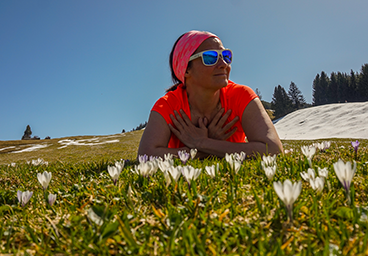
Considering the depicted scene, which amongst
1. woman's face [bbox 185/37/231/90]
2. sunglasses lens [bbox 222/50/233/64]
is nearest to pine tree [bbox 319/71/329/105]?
sunglasses lens [bbox 222/50/233/64]

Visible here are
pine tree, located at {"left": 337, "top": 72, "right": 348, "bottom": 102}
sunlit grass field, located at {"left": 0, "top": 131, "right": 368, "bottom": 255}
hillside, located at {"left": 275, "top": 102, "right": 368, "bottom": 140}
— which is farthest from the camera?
pine tree, located at {"left": 337, "top": 72, "right": 348, "bottom": 102}

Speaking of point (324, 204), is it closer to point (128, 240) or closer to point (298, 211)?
point (298, 211)

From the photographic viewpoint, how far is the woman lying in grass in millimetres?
4086

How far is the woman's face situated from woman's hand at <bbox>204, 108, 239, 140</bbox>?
589 mm

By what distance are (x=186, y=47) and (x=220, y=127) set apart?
6.03 ft

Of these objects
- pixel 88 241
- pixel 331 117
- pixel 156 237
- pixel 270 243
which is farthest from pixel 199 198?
pixel 331 117

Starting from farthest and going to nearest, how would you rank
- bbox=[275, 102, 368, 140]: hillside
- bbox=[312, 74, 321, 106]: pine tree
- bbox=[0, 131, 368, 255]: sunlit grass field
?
1. bbox=[312, 74, 321, 106]: pine tree
2. bbox=[275, 102, 368, 140]: hillside
3. bbox=[0, 131, 368, 255]: sunlit grass field

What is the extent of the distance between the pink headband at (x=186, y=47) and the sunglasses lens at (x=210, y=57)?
286mm

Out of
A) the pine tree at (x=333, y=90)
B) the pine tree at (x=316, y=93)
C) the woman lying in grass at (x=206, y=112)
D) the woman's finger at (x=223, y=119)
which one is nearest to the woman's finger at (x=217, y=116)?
the woman lying in grass at (x=206, y=112)

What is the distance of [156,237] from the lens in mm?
1160

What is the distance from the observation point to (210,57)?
4535 millimetres

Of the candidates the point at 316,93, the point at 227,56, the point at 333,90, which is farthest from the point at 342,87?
the point at 227,56

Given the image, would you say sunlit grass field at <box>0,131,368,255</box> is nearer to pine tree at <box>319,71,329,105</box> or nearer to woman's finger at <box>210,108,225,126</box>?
woman's finger at <box>210,108,225,126</box>

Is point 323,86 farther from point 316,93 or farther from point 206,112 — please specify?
point 206,112
